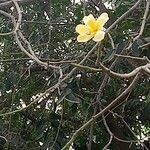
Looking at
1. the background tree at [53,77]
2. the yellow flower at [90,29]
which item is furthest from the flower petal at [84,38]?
the background tree at [53,77]

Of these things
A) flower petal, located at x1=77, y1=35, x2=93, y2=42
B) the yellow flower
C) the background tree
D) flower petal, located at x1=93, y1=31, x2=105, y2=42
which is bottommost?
flower petal, located at x1=93, y1=31, x2=105, y2=42

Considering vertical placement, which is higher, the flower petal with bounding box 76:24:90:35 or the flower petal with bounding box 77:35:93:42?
the flower petal with bounding box 76:24:90:35

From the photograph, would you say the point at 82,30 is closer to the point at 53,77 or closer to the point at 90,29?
the point at 90,29

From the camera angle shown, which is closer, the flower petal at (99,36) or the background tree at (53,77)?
the flower petal at (99,36)

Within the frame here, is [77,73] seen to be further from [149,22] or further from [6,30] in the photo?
[6,30]

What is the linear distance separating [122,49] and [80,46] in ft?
1.51

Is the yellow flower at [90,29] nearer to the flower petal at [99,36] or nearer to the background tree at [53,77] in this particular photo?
the flower petal at [99,36]

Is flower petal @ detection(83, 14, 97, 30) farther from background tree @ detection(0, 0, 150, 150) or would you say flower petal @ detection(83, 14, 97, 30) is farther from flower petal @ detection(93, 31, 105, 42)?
background tree @ detection(0, 0, 150, 150)

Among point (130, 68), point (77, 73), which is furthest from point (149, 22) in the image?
point (77, 73)

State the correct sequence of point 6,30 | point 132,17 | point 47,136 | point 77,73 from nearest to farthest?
point 47,136
point 77,73
point 132,17
point 6,30

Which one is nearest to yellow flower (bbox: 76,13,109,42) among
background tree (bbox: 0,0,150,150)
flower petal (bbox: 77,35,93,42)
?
flower petal (bbox: 77,35,93,42)

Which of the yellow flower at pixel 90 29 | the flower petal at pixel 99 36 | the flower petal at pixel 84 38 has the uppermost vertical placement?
the yellow flower at pixel 90 29

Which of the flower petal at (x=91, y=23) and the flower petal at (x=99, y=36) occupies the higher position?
the flower petal at (x=91, y=23)

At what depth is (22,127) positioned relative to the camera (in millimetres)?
2111
